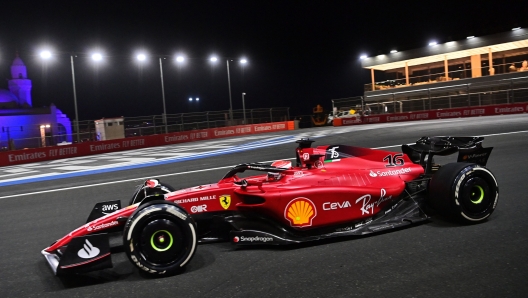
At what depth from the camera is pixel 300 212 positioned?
5.11 meters

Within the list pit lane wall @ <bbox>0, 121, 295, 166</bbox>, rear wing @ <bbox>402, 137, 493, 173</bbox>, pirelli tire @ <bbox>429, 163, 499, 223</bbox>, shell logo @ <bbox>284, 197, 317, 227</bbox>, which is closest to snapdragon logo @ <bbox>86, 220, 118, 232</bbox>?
shell logo @ <bbox>284, 197, 317, 227</bbox>

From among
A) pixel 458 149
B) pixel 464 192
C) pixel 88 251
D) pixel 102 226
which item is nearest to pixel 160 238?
pixel 88 251

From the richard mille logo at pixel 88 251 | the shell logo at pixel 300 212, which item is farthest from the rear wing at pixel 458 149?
the richard mille logo at pixel 88 251

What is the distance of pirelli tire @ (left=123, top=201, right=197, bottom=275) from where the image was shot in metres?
4.33

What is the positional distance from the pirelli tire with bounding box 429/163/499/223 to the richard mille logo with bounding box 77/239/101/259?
12.8 ft

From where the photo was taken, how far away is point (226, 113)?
121 ft

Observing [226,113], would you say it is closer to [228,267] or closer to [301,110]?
[228,267]

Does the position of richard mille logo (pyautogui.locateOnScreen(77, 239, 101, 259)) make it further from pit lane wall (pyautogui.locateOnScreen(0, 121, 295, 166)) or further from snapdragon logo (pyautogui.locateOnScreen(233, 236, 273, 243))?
pit lane wall (pyautogui.locateOnScreen(0, 121, 295, 166))

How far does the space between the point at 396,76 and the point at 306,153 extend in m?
49.9

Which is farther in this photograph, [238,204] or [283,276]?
[238,204]

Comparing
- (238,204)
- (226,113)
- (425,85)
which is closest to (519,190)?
(238,204)

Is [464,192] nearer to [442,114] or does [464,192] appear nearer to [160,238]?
[160,238]

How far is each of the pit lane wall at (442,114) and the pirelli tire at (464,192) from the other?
26.8m

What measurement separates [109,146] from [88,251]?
2361cm
